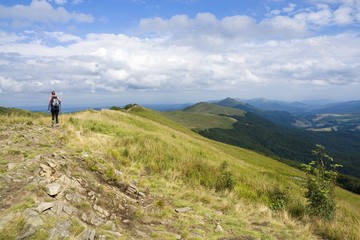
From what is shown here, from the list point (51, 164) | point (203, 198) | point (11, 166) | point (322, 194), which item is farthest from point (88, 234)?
point (322, 194)

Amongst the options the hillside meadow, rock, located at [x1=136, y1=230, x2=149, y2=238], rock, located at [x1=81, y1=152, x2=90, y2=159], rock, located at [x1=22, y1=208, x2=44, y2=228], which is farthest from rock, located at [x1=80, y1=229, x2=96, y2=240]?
rock, located at [x1=81, y1=152, x2=90, y2=159]

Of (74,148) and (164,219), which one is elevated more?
(74,148)

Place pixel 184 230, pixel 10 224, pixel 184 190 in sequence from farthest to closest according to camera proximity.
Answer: pixel 184 190, pixel 184 230, pixel 10 224

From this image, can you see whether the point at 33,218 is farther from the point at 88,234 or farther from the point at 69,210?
the point at 88,234

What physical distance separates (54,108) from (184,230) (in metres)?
17.6

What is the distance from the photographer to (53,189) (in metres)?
8.41

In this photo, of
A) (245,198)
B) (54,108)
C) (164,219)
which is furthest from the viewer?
(54,108)

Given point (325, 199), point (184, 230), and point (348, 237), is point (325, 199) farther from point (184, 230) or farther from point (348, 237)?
point (184, 230)

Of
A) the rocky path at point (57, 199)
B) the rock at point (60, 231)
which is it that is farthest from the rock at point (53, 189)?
the rock at point (60, 231)

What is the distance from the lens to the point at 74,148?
13.8 metres

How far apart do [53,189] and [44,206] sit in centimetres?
112

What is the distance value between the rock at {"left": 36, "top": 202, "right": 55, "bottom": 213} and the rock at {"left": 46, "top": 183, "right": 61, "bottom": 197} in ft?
2.36

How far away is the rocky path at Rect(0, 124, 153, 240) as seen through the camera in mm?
6551

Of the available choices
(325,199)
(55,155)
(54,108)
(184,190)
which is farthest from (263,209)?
(54,108)
